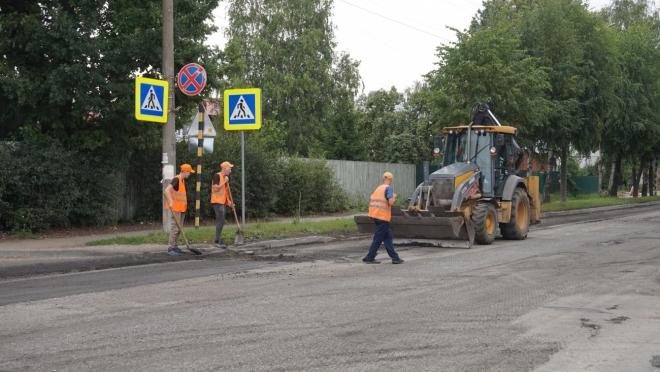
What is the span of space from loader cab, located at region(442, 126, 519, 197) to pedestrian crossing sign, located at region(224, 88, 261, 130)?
4.77 metres

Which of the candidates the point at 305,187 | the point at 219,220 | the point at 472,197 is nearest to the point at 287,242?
the point at 219,220

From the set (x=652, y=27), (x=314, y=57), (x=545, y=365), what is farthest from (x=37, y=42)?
(x=652, y=27)

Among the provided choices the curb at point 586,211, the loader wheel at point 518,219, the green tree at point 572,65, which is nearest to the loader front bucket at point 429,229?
the loader wheel at point 518,219

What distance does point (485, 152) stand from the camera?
18.1 meters

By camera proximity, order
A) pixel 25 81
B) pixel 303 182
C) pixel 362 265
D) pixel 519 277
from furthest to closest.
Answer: pixel 303 182, pixel 25 81, pixel 362 265, pixel 519 277

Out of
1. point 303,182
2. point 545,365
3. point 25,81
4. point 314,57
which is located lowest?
point 545,365

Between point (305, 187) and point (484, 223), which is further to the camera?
point (305, 187)

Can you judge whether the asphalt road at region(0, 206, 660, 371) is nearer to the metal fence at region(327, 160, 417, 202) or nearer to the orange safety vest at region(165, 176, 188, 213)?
the orange safety vest at region(165, 176, 188, 213)

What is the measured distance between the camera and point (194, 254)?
14.6m

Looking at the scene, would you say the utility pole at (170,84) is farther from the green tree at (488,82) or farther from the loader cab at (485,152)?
the green tree at (488,82)

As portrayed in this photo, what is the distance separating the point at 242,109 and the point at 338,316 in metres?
9.53

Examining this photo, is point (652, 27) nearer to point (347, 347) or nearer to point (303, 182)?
point (303, 182)

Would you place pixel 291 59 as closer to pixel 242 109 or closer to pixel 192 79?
pixel 242 109

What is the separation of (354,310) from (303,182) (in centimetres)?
1633
